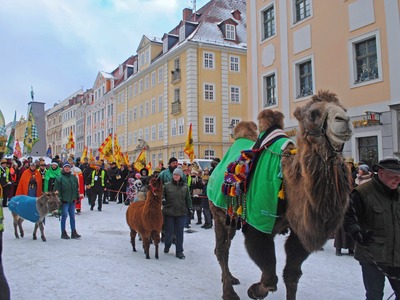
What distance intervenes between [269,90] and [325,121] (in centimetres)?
1660

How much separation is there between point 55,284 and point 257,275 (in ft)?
10.4

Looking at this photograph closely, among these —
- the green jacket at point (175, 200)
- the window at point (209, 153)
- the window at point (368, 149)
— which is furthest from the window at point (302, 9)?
the window at point (209, 153)

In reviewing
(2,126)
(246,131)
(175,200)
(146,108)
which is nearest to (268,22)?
(175,200)

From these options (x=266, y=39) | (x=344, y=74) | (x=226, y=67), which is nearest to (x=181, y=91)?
(x=226, y=67)

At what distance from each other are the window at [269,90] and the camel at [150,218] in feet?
40.2

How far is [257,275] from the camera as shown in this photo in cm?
612

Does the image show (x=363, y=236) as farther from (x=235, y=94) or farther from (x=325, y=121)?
(x=235, y=94)

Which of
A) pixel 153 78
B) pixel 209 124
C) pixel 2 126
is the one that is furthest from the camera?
pixel 153 78

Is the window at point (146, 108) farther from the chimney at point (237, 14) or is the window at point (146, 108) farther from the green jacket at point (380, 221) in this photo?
the green jacket at point (380, 221)

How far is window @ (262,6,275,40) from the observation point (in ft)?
62.8

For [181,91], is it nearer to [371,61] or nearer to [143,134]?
[143,134]

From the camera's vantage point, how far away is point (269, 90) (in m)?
19.4

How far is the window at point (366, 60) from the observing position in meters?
13.9

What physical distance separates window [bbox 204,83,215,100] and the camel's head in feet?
98.0
